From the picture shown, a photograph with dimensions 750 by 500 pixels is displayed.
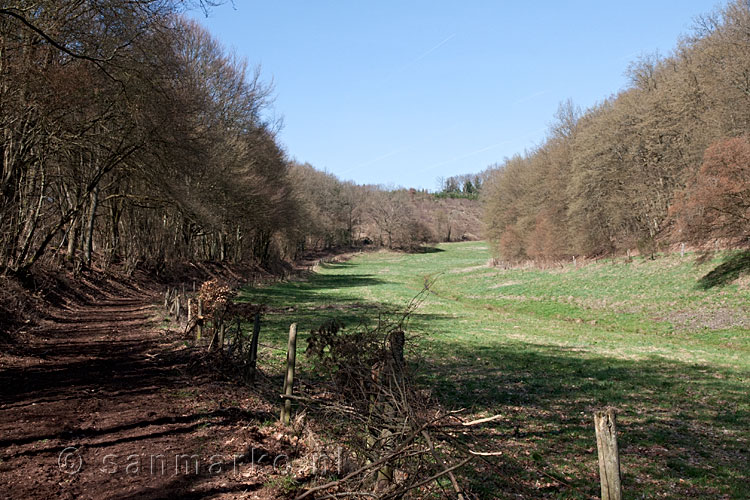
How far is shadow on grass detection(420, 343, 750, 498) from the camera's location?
20.6 ft

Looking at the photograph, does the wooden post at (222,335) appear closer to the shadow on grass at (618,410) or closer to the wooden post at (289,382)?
the wooden post at (289,382)

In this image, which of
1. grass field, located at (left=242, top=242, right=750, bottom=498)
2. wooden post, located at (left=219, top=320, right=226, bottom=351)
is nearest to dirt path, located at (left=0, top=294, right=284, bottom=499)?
wooden post, located at (left=219, top=320, right=226, bottom=351)

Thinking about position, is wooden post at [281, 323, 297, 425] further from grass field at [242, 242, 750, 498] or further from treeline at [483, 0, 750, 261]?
treeline at [483, 0, 750, 261]

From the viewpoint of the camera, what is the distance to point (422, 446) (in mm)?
4242

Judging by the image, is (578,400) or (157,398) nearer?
(157,398)

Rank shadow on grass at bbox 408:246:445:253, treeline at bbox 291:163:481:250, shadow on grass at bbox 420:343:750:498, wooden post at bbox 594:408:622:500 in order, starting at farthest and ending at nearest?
shadow on grass at bbox 408:246:445:253
treeline at bbox 291:163:481:250
shadow on grass at bbox 420:343:750:498
wooden post at bbox 594:408:622:500

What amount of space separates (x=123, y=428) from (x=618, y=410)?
8.69 metres

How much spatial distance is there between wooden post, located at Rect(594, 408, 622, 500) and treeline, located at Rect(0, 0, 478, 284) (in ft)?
29.1

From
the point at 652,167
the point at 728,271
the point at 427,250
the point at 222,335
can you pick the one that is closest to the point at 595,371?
the point at 222,335

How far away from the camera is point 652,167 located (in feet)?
120

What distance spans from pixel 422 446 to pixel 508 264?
52.4 m

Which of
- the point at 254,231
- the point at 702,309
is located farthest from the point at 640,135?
the point at 254,231

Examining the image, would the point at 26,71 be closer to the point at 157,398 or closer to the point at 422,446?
the point at 157,398

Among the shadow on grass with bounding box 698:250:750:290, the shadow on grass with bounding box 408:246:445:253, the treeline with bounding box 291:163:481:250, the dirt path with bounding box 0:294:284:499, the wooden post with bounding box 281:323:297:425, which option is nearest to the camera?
the dirt path with bounding box 0:294:284:499
